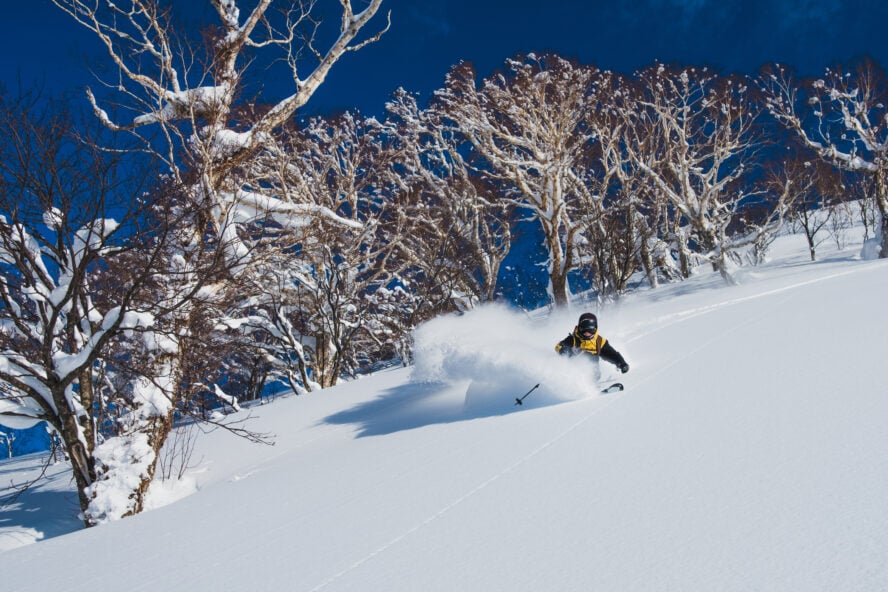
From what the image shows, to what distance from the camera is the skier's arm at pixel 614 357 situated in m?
6.13

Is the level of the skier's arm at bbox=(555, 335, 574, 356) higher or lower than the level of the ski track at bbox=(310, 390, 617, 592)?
higher

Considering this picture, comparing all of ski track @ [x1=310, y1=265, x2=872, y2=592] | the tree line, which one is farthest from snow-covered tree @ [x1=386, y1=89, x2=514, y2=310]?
ski track @ [x1=310, y1=265, x2=872, y2=592]

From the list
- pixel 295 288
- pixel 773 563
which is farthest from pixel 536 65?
pixel 773 563

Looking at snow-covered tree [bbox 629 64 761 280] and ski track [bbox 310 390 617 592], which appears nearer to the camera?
ski track [bbox 310 390 617 592]

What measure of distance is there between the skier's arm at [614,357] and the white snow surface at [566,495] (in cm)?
27

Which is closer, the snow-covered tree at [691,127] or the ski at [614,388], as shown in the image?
the ski at [614,388]

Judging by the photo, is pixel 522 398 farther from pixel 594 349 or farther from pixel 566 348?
pixel 594 349

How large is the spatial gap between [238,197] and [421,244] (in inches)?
567

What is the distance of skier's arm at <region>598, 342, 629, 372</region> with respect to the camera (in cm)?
613

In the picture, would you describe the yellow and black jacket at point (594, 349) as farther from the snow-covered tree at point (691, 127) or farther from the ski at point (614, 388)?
the snow-covered tree at point (691, 127)

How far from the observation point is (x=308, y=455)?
5945 millimetres

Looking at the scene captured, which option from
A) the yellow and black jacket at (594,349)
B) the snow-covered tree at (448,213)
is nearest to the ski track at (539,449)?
the yellow and black jacket at (594,349)

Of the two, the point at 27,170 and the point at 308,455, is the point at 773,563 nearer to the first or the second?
the point at 308,455

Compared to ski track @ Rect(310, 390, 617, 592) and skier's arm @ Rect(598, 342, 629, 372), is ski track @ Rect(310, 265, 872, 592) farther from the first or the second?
skier's arm @ Rect(598, 342, 629, 372)
